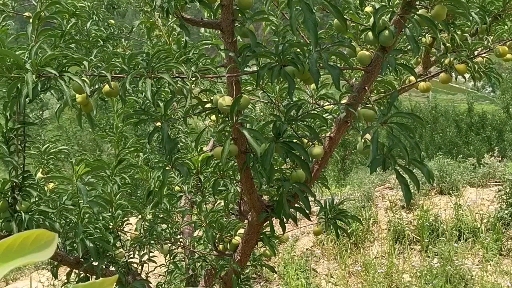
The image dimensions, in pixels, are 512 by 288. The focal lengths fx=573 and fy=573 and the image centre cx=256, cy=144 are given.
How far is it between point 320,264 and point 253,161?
2.45 metres

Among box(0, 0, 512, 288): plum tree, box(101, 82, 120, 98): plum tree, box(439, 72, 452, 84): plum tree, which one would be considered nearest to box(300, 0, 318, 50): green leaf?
box(0, 0, 512, 288): plum tree

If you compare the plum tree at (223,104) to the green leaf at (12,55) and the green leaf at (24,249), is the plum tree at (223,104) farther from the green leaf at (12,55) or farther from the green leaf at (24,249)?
the green leaf at (24,249)

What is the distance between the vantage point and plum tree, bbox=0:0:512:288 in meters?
1.27

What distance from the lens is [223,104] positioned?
4.50 feet

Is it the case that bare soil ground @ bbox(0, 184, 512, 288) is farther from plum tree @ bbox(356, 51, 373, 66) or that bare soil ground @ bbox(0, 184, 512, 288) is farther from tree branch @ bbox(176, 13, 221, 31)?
tree branch @ bbox(176, 13, 221, 31)

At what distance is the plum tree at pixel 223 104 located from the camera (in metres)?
1.27

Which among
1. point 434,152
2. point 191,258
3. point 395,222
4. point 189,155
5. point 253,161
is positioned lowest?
point 434,152

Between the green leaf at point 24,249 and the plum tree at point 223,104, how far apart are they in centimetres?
76

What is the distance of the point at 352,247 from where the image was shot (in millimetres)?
A: 3748

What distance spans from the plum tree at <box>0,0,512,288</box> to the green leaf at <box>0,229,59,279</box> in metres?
0.76

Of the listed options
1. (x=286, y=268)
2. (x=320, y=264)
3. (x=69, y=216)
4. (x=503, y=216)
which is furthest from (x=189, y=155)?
(x=503, y=216)

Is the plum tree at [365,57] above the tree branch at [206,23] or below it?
below

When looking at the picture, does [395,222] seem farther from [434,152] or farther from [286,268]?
[434,152]

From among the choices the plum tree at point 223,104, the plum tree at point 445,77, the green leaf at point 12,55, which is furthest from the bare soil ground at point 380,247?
the green leaf at point 12,55
